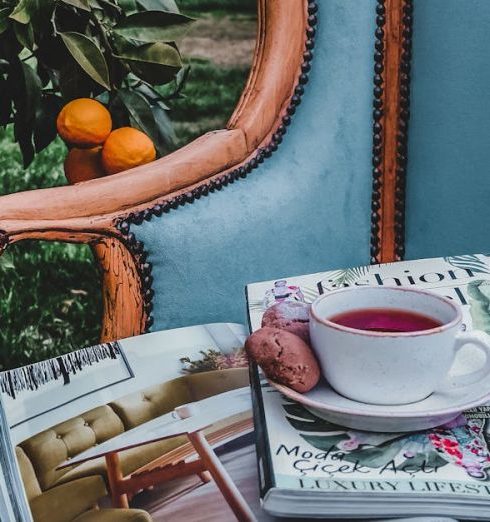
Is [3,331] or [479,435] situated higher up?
[479,435]

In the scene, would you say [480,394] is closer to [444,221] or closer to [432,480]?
[432,480]

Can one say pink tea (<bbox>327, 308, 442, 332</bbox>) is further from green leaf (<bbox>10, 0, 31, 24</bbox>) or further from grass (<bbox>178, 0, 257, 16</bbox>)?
grass (<bbox>178, 0, 257, 16</bbox>)

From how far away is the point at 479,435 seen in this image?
499mm

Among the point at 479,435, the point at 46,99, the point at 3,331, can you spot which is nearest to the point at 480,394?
the point at 479,435

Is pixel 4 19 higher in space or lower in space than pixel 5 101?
higher

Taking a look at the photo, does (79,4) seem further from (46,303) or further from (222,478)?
(46,303)

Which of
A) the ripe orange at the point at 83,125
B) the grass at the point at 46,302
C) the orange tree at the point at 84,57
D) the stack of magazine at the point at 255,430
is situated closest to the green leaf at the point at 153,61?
the orange tree at the point at 84,57

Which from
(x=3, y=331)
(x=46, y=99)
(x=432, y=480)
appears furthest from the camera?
(x=3, y=331)

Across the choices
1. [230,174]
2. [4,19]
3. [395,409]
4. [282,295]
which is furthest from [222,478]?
[4,19]

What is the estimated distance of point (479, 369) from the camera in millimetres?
519

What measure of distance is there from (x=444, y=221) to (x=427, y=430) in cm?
50

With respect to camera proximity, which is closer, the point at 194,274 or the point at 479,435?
the point at 479,435

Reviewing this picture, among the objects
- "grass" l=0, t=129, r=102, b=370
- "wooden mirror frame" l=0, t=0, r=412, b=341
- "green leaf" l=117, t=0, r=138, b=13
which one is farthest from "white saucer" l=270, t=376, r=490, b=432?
"grass" l=0, t=129, r=102, b=370

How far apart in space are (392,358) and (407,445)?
0.18 feet
